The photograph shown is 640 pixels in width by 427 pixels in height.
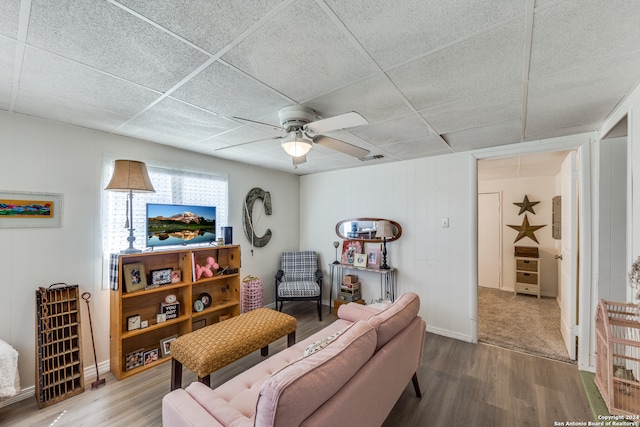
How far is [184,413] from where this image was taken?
1225 mm

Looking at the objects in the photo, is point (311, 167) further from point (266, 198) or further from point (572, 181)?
point (572, 181)

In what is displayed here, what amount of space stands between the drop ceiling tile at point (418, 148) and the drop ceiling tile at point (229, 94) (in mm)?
1593

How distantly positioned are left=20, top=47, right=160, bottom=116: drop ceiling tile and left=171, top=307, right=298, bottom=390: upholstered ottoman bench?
1897 mm

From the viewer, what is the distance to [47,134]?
7.68 ft

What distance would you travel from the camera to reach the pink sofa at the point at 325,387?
1.01 metres

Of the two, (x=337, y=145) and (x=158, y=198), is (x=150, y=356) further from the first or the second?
(x=337, y=145)

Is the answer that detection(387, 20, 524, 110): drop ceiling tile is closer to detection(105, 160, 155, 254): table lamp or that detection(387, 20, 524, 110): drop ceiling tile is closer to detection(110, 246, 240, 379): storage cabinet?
detection(105, 160, 155, 254): table lamp

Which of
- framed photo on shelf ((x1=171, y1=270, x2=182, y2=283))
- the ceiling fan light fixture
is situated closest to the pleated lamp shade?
framed photo on shelf ((x1=171, y1=270, x2=182, y2=283))

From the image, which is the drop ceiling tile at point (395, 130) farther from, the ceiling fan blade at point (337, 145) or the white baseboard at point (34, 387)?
the white baseboard at point (34, 387)

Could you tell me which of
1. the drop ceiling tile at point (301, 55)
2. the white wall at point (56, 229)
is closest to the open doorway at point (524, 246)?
the drop ceiling tile at point (301, 55)

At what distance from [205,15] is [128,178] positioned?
1915 mm

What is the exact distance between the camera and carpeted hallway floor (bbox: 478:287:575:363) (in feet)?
10.1

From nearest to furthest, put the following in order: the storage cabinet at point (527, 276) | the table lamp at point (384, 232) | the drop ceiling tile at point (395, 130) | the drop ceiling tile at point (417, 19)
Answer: the drop ceiling tile at point (417, 19) < the drop ceiling tile at point (395, 130) < the table lamp at point (384, 232) < the storage cabinet at point (527, 276)

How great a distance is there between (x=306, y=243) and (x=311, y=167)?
1.47m
